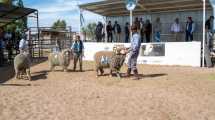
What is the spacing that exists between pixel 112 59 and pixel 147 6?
999 cm

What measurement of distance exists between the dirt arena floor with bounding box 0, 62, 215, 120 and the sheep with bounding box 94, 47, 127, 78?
485mm

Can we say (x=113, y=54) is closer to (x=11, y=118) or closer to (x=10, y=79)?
(x=10, y=79)

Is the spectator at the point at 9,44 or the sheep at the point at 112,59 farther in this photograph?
the spectator at the point at 9,44

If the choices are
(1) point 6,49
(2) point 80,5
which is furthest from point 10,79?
(2) point 80,5

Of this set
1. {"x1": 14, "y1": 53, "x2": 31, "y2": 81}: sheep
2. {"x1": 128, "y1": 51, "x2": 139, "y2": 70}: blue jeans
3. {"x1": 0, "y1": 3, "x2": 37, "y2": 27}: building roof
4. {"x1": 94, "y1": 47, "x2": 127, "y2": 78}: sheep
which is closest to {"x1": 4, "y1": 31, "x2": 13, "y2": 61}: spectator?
{"x1": 0, "y1": 3, "x2": 37, "y2": 27}: building roof

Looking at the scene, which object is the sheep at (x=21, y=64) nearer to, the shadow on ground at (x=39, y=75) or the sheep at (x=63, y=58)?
the shadow on ground at (x=39, y=75)

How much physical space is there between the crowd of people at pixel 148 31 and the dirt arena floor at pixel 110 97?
18.4ft

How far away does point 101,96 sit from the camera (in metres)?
12.0

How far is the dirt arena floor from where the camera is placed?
32.0 ft

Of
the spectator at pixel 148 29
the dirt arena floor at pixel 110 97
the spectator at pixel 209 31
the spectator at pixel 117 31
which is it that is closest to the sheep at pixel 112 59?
the dirt arena floor at pixel 110 97

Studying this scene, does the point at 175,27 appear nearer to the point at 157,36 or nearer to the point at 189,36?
the point at 157,36

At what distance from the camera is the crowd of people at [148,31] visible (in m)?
22.3

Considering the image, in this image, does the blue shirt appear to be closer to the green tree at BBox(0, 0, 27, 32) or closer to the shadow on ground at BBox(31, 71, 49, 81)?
the shadow on ground at BBox(31, 71, 49, 81)

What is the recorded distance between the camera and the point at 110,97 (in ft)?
38.6
